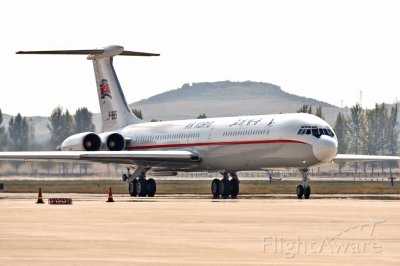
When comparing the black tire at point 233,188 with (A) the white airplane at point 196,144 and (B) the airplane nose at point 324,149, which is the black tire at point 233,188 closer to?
(A) the white airplane at point 196,144

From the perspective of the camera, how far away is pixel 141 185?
5950 cm

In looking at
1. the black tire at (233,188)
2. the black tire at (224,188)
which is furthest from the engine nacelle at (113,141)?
the black tire at (233,188)

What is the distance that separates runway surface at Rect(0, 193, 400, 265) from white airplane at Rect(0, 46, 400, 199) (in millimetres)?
16260

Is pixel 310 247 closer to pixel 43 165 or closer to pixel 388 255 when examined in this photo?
pixel 388 255

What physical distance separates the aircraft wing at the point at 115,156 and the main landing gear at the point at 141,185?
0.88 metres

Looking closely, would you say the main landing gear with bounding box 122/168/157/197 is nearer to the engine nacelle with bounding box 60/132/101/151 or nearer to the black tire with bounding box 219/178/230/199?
the engine nacelle with bounding box 60/132/101/151

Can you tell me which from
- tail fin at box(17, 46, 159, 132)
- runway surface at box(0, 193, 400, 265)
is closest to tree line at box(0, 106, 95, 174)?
tail fin at box(17, 46, 159, 132)

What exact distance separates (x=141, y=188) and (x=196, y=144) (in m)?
3.75

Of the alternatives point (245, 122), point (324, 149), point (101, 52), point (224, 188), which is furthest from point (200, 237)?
point (101, 52)

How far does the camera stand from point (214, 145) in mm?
→ 57688

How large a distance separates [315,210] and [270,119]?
1853cm

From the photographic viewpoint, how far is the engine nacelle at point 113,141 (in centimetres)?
6391

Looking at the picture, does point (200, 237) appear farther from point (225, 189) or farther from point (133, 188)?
point (133, 188)

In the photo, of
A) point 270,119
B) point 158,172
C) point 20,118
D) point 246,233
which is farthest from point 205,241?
point 20,118
